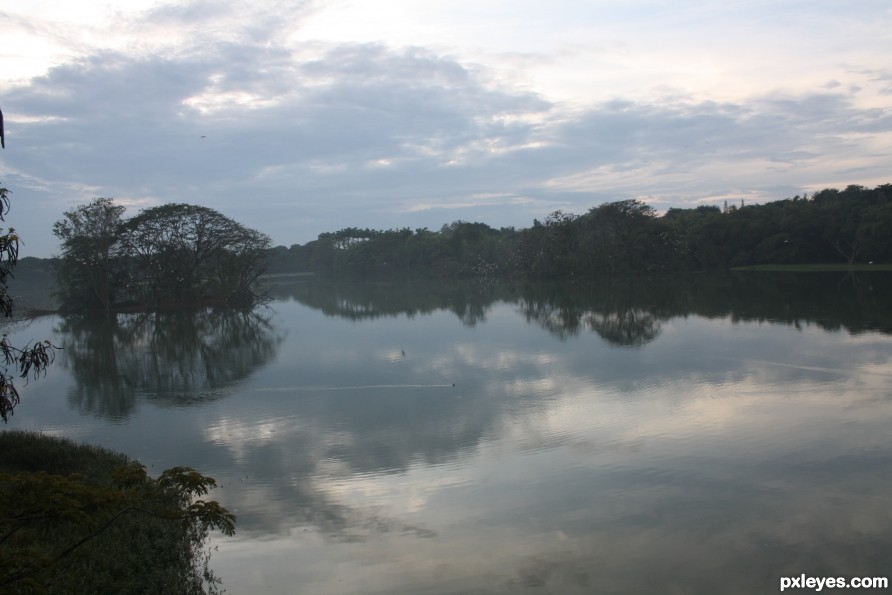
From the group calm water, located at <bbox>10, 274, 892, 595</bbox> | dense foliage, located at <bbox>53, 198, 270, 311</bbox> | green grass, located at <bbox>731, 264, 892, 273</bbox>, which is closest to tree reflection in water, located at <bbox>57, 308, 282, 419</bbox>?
calm water, located at <bbox>10, 274, 892, 595</bbox>

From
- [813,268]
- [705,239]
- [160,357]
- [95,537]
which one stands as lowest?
[95,537]

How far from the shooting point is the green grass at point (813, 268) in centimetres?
5566

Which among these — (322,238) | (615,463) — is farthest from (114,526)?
(322,238)

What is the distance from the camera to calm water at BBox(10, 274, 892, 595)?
7.29 metres

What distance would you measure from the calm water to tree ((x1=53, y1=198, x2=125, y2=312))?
2079 centimetres

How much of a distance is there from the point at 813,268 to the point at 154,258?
54943 mm

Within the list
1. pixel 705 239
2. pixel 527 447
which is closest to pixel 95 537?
pixel 527 447

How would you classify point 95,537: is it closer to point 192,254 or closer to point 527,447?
point 527,447

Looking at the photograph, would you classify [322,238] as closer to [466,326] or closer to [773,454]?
[466,326]

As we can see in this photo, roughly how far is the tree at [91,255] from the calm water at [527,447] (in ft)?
68.2

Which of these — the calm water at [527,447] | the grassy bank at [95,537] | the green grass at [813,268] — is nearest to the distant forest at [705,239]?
the green grass at [813,268]

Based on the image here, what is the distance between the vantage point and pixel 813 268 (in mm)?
60625

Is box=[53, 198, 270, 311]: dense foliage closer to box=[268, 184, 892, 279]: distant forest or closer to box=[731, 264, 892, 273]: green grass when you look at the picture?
box=[268, 184, 892, 279]: distant forest

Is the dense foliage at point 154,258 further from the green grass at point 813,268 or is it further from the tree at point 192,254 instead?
the green grass at point 813,268
